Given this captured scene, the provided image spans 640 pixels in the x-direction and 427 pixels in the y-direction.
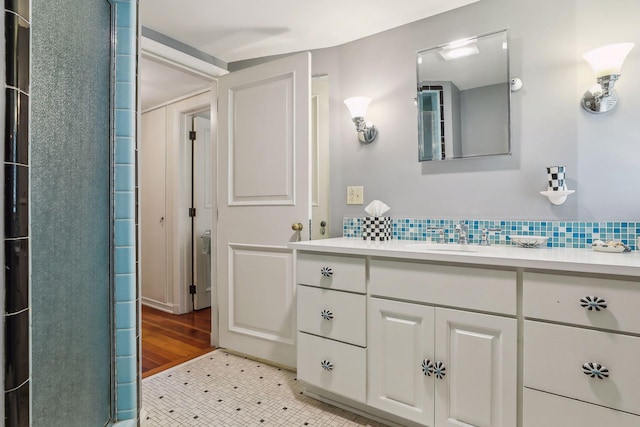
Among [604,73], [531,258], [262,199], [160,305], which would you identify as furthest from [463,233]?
[160,305]

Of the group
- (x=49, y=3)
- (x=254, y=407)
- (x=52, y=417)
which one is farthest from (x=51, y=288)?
(x=254, y=407)

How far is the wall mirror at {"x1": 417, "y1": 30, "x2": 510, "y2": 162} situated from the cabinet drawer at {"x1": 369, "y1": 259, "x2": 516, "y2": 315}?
2.46 feet

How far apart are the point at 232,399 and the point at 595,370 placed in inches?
63.4

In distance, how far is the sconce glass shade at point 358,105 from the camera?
2085 mm

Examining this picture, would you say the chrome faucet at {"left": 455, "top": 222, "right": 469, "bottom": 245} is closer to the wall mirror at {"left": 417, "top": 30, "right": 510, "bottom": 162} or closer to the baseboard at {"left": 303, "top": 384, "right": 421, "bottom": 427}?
the wall mirror at {"left": 417, "top": 30, "right": 510, "bottom": 162}

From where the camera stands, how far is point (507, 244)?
5.62ft

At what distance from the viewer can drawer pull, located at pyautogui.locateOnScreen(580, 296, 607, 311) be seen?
3.58ft

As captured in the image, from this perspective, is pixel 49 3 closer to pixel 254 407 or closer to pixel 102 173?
pixel 102 173

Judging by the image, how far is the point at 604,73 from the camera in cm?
146

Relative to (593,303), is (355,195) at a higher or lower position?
higher

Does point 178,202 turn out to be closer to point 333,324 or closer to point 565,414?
point 333,324

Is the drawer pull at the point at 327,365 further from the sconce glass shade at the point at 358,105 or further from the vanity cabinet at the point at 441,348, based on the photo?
the sconce glass shade at the point at 358,105

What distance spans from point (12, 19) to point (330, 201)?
1775 mm

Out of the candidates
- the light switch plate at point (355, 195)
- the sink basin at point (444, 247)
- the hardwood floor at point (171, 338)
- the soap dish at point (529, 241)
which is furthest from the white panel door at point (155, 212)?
the soap dish at point (529, 241)
